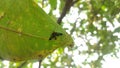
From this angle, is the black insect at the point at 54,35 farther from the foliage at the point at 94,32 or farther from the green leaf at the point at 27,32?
the foliage at the point at 94,32

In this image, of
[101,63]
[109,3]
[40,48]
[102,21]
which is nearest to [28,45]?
A: [40,48]

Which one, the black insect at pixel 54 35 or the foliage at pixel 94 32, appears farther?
the foliage at pixel 94 32

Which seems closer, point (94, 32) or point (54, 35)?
point (54, 35)

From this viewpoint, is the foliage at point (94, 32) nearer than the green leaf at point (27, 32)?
No

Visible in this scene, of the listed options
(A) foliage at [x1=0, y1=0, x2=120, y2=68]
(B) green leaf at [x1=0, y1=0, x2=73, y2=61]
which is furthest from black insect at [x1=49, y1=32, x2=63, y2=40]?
(A) foliage at [x1=0, y1=0, x2=120, y2=68]

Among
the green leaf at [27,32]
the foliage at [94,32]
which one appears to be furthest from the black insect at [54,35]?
the foliage at [94,32]

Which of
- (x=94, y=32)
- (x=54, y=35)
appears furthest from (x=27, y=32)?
(x=94, y=32)

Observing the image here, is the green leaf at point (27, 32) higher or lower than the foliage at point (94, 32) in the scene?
lower

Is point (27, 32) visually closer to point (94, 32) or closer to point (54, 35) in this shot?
point (54, 35)

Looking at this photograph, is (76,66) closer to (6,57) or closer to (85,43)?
(85,43)

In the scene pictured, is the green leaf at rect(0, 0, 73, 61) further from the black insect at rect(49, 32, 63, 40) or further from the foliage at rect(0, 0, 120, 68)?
the foliage at rect(0, 0, 120, 68)
